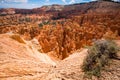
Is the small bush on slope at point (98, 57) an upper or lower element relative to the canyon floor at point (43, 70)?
upper

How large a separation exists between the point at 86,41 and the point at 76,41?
89.1 inches

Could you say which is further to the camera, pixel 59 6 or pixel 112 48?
pixel 59 6

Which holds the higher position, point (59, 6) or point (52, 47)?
point (59, 6)

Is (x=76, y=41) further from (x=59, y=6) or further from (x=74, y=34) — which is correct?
(x=59, y=6)

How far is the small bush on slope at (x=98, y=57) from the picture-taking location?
750cm

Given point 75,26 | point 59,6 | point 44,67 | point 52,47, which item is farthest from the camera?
point 59,6

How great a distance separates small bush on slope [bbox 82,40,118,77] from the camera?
750 cm

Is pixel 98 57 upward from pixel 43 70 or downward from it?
upward

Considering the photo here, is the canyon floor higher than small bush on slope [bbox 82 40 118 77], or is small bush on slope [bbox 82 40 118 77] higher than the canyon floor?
small bush on slope [bbox 82 40 118 77]

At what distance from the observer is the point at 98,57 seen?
7.86 meters

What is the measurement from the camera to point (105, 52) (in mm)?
8055

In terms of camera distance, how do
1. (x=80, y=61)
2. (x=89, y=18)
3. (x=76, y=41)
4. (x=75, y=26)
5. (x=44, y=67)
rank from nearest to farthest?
(x=80, y=61)
(x=44, y=67)
(x=76, y=41)
(x=75, y=26)
(x=89, y=18)

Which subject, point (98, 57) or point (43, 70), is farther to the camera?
point (43, 70)

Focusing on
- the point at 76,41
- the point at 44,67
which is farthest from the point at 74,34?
the point at 44,67
